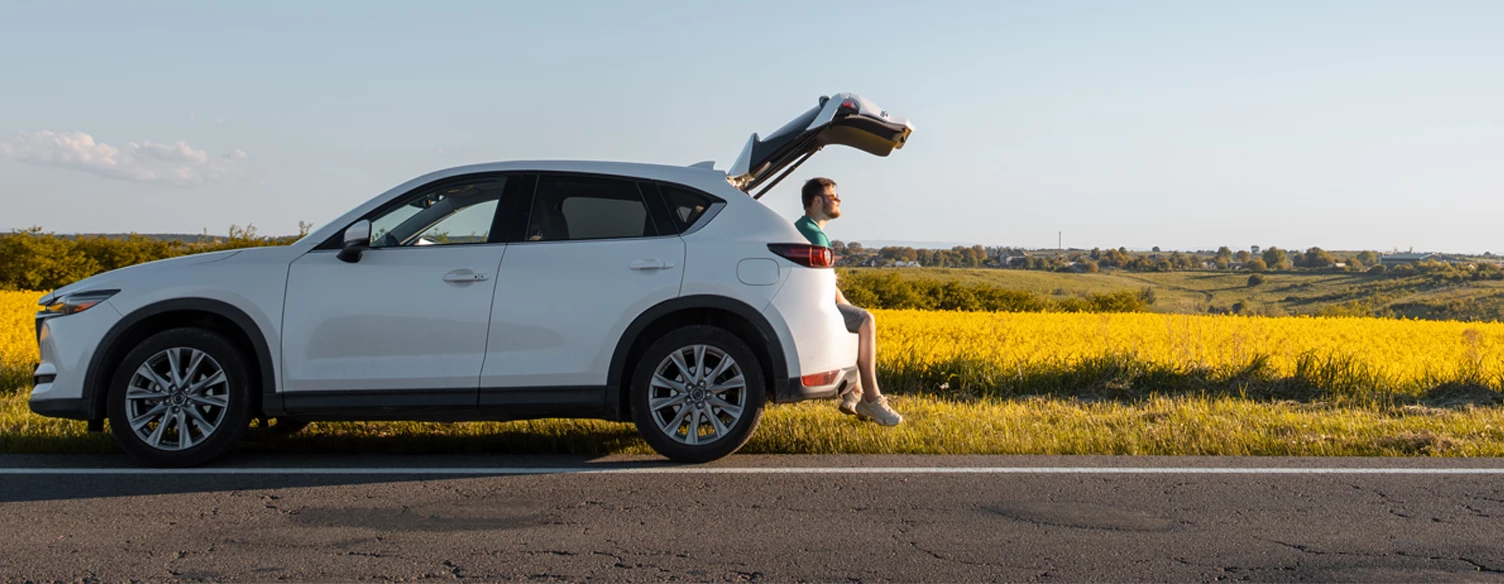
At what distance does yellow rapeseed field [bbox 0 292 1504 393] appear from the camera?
465 inches

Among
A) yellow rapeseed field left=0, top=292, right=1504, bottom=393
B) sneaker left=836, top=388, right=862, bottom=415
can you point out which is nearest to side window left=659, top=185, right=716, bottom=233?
sneaker left=836, top=388, right=862, bottom=415

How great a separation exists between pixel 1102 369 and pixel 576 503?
754cm

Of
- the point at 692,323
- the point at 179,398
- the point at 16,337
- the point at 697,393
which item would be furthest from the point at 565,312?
the point at 16,337

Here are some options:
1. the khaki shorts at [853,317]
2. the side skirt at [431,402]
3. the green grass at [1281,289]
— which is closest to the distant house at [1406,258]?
the green grass at [1281,289]

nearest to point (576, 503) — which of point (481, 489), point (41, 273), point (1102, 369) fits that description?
point (481, 489)

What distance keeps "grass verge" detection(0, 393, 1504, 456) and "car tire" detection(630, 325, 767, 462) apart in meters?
0.65

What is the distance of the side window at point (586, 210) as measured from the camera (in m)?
6.78

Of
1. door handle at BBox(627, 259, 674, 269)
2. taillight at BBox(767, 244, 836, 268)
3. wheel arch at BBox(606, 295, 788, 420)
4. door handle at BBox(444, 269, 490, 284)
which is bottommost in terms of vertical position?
wheel arch at BBox(606, 295, 788, 420)

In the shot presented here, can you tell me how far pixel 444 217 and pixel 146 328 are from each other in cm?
178

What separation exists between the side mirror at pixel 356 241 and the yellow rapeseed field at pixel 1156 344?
5996 millimetres

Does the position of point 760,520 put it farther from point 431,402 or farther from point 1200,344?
point 1200,344

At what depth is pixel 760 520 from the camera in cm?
529

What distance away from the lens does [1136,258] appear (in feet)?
394

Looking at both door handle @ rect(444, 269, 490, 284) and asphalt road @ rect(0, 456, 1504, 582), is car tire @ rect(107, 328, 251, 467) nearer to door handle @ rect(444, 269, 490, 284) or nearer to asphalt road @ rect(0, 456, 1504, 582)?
asphalt road @ rect(0, 456, 1504, 582)
